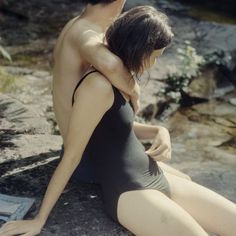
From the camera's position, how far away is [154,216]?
2232 mm

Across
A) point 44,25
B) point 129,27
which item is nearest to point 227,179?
point 129,27

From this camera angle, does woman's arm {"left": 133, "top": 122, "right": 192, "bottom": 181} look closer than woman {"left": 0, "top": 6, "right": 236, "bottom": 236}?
No

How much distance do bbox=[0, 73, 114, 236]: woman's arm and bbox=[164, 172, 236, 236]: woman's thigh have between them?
1.52 ft

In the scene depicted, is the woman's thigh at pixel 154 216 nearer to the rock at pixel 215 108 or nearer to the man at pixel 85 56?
the man at pixel 85 56

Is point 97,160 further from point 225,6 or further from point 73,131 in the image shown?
point 225,6

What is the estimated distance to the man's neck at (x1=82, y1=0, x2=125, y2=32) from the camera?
2.52 m

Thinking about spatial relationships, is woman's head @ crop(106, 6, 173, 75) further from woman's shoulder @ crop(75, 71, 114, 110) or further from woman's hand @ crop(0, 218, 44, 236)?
woman's hand @ crop(0, 218, 44, 236)

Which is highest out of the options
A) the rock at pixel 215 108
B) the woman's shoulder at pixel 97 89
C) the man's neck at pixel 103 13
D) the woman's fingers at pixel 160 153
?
the man's neck at pixel 103 13

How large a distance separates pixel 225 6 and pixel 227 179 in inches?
185

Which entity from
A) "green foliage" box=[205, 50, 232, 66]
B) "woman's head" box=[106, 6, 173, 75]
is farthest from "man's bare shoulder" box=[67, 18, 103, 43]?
"green foliage" box=[205, 50, 232, 66]

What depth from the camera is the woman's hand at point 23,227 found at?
7.39 ft

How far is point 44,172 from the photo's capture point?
114 inches

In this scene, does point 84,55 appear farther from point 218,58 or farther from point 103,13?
point 218,58

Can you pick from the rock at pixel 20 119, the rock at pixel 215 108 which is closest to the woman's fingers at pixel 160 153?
the rock at pixel 20 119
